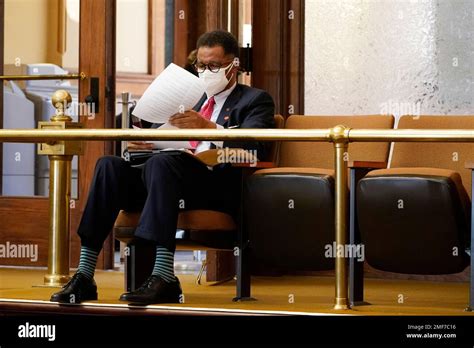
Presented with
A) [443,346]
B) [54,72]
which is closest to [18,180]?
[54,72]

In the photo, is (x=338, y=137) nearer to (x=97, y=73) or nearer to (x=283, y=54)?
(x=283, y=54)

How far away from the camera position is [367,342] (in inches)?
130

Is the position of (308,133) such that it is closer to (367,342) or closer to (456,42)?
(367,342)

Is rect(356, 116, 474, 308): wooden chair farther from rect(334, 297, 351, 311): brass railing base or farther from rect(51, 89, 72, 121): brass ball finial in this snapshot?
rect(51, 89, 72, 121): brass ball finial

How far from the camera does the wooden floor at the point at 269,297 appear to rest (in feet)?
11.5

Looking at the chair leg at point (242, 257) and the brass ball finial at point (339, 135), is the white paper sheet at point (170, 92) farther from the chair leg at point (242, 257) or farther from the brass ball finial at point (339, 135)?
the brass ball finial at point (339, 135)

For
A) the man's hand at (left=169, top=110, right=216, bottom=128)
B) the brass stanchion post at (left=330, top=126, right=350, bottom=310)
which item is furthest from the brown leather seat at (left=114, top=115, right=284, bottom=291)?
the brass stanchion post at (left=330, top=126, right=350, bottom=310)

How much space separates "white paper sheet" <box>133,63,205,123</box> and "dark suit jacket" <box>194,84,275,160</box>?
35 cm

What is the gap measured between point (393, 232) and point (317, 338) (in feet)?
1.62

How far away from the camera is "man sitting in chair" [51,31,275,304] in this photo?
358 centimetres

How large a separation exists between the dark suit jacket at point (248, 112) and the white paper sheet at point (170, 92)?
351 millimetres

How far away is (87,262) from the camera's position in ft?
12.2

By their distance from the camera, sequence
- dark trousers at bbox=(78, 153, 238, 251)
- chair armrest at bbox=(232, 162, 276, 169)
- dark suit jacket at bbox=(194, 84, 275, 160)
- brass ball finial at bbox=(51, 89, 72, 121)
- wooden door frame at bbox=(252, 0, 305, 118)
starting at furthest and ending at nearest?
wooden door frame at bbox=(252, 0, 305, 118) → brass ball finial at bbox=(51, 89, 72, 121) → dark suit jacket at bbox=(194, 84, 275, 160) → chair armrest at bbox=(232, 162, 276, 169) → dark trousers at bbox=(78, 153, 238, 251)
